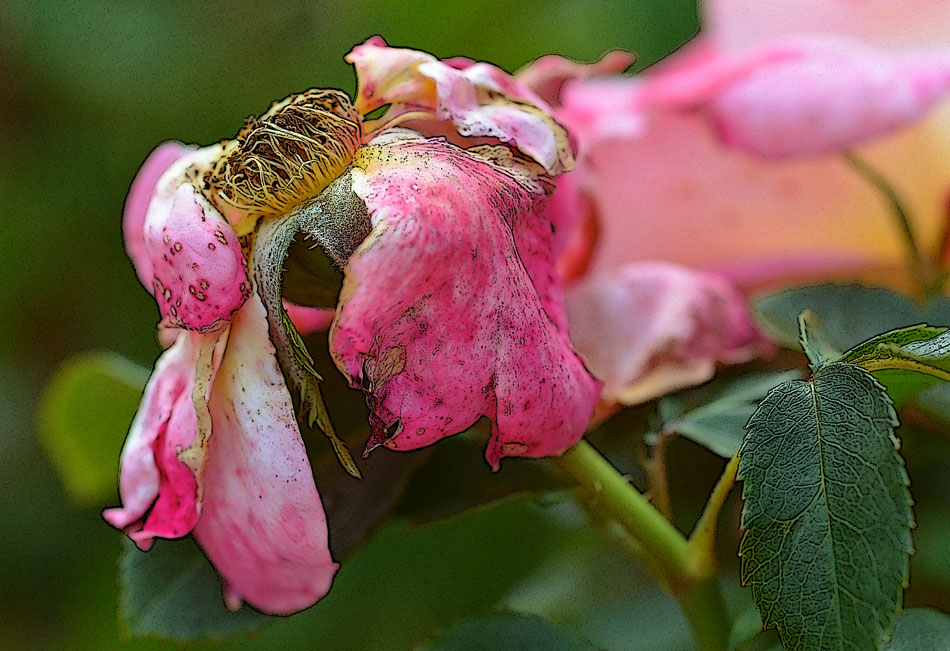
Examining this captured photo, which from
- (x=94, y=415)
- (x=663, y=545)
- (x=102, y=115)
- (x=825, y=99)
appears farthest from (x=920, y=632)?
(x=102, y=115)

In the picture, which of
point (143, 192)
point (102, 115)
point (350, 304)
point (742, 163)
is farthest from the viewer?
point (102, 115)

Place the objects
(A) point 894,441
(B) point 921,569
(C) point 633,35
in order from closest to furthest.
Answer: (A) point 894,441 → (B) point 921,569 → (C) point 633,35

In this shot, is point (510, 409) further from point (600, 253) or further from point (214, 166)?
point (600, 253)

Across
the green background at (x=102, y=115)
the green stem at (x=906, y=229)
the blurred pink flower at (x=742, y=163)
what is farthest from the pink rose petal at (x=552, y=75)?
the green background at (x=102, y=115)

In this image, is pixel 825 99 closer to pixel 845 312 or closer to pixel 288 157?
pixel 845 312

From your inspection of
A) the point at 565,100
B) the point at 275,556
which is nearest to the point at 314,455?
the point at 275,556

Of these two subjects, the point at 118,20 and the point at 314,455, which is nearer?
the point at 314,455

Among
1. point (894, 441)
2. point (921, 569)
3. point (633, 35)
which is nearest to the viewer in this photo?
point (894, 441)

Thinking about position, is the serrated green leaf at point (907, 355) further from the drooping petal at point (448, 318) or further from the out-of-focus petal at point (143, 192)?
the out-of-focus petal at point (143, 192)
